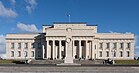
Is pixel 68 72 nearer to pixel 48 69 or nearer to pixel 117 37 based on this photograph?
pixel 48 69

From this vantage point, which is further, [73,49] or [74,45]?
[74,45]

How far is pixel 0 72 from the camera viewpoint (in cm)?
3388

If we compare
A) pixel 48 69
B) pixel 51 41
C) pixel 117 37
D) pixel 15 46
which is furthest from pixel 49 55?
pixel 48 69

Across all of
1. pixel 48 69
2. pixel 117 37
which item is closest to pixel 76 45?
pixel 117 37

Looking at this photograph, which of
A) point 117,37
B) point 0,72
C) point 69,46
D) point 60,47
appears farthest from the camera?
point 117,37

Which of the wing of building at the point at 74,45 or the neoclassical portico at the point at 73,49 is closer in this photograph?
the neoclassical portico at the point at 73,49

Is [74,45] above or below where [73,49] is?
above

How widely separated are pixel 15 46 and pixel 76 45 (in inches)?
821

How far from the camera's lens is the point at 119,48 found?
110 m

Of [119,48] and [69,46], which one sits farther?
[119,48]

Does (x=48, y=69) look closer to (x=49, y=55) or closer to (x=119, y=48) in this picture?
(x=49, y=55)

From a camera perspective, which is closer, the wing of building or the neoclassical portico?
the neoclassical portico

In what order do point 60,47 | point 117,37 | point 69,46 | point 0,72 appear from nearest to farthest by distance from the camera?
1. point 0,72
2. point 69,46
3. point 60,47
4. point 117,37

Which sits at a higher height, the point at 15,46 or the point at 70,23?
the point at 70,23
